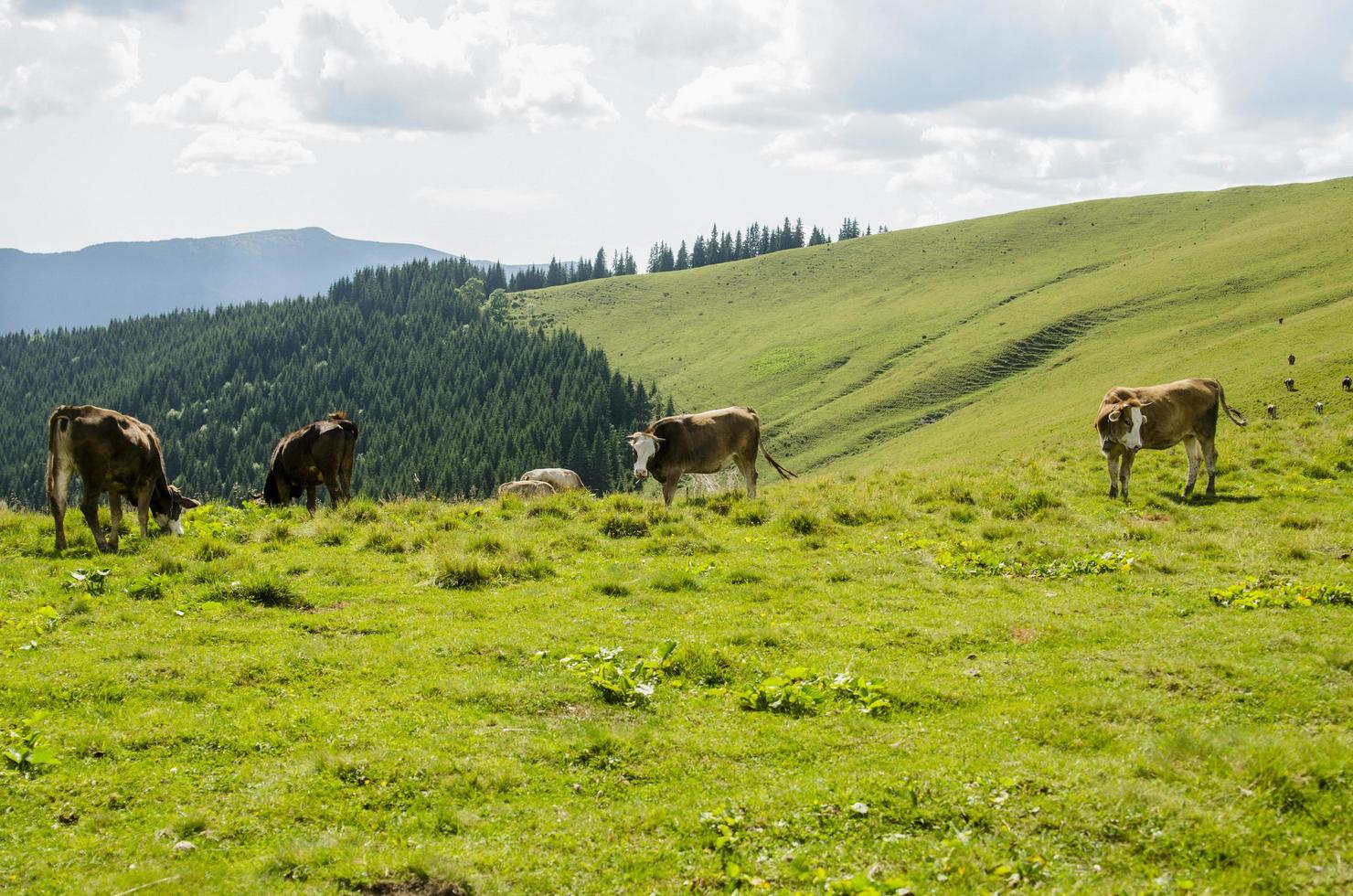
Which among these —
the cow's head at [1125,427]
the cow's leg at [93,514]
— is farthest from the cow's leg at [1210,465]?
the cow's leg at [93,514]

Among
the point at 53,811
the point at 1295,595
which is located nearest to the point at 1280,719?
the point at 1295,595

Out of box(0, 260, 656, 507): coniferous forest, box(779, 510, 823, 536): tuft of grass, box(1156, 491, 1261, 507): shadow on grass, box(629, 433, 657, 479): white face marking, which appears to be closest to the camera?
box(779, 510, 823, 536): tuft of grass

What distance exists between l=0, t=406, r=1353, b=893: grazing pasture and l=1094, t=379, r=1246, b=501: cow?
484cm

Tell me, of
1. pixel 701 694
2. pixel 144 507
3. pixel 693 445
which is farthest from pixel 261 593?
pixel 693 445

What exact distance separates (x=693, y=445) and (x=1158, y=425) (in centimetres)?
1027

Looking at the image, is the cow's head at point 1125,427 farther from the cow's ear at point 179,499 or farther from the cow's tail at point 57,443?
the cow's tail at point 57,443

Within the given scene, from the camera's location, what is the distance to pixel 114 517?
14148 mm

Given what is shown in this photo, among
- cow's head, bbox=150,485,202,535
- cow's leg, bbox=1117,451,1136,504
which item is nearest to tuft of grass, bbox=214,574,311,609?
cow's head, bbox=150,485,202,535

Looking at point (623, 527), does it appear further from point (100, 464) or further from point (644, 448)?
point (100, 464)

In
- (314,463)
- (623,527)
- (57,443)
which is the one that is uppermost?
(57,443)

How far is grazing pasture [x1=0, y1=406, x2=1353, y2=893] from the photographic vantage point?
5719mm

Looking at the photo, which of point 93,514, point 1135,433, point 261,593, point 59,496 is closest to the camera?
point 261,593

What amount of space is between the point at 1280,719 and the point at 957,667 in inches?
108

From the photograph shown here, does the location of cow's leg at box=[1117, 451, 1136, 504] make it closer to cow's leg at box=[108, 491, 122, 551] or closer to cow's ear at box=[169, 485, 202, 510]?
cow's ear at box=[169, 485, 202, 510]
